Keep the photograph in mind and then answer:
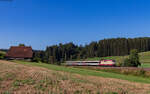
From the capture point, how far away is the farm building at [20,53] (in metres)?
66.1

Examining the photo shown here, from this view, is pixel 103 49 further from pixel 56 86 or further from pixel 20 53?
pixel 56 86

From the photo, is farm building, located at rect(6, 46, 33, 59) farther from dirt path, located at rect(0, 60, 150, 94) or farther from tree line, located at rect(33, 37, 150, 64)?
dirt path, located at rect(0, 60, 150, 94)

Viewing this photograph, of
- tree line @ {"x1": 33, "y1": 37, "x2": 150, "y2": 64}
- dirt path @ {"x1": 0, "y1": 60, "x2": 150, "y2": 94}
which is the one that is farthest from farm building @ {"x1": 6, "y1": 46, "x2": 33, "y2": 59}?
dirt path @ {"x1": 0, "y1": 60, "x2": 150, "y2": 94}

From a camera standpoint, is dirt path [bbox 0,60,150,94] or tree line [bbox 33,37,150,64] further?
tree line [bbox 33,37,150,64]

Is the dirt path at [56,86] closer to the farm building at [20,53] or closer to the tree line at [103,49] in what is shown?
the farm building at [20,53]

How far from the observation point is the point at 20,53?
67.2m

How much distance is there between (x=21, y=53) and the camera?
220 ft

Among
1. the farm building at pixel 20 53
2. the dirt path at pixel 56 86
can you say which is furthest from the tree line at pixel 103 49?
the dirt path at pixel 56 86

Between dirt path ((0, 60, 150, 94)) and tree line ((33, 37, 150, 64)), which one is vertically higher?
tree line ((33, 37, 150, 64))

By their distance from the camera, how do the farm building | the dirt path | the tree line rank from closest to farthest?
1. the dirt path
2. the farm building
3. the tree line

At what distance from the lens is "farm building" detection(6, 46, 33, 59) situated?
217 feet

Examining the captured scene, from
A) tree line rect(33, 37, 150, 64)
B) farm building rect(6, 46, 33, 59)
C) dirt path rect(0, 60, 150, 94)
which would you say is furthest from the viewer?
tree line rect(33, 37, 150, 64)

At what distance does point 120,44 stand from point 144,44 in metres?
19.8

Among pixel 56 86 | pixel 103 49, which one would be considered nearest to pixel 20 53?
pixel 56 86
